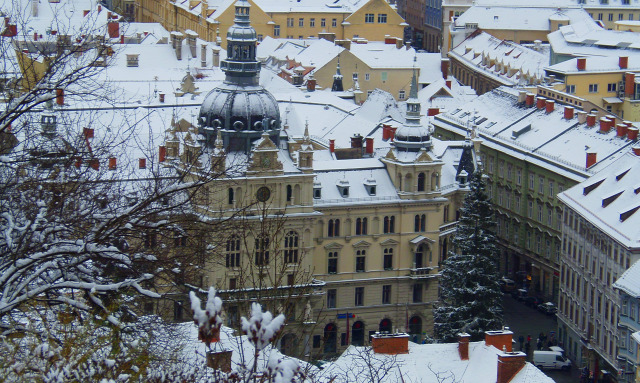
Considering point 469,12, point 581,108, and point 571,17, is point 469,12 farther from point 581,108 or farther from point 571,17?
point 581,108

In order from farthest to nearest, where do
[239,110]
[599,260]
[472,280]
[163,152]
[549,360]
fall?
[239,110]
[163,152]
[599,260]
[549,360]
[472,280]

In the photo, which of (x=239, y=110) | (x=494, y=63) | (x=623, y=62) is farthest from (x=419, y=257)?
(x=494, y=63)

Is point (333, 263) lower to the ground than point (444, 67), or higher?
lower

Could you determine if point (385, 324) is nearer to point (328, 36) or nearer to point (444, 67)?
point (444, 67)

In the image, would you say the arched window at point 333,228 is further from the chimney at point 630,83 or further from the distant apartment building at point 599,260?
the chimney at point 630,83

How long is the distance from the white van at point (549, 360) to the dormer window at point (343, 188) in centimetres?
1664

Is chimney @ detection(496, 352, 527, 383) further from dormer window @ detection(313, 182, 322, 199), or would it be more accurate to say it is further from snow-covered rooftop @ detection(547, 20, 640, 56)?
snow-covered rooftop @ detection(547, 20, 640, 56)

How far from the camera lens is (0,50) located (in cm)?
3872

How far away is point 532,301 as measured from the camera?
364 ft

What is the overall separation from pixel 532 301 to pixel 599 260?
50.4 ft

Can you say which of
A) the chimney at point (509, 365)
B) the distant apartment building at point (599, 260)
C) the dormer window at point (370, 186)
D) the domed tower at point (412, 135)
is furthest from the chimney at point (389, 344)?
the domed tower at point (412, 135)

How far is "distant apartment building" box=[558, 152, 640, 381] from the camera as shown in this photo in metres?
91.3

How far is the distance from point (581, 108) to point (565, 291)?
26.7 metres

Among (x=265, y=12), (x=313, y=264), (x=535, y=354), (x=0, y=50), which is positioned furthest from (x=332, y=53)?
(x=0, y=50)
